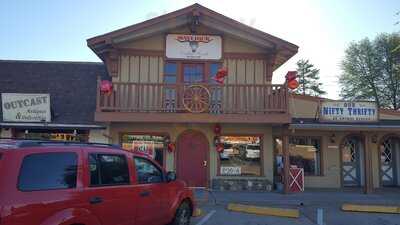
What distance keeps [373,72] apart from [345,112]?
32.9 meters

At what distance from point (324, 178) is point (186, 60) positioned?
747 centimetres

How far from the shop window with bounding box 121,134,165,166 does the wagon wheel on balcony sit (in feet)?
7.44

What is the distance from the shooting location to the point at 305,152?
765 inches

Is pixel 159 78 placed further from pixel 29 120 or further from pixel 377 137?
pixel 377 137

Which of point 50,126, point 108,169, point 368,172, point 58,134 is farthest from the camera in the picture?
point 58,134

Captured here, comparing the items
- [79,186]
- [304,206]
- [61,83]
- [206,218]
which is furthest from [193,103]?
[79,186]

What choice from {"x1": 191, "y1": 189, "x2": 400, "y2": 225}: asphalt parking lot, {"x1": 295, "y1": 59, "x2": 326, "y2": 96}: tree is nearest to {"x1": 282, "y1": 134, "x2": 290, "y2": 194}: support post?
{"x1": 191, "y1": 189, "x2": 400, "y2": 225}: asphalt parking lot

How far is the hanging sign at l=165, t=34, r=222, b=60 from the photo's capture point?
17891 millimetres

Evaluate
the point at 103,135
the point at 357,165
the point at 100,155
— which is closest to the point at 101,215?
Answer: the point at 100,155

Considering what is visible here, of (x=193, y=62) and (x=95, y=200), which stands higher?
(x=193, y=62)

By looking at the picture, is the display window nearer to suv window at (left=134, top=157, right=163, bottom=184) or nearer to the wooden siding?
the wooden siding

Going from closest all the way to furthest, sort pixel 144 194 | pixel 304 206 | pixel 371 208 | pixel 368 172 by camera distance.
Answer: pixel 144 194, pixel 371 208, pixel 304 206, pixel 368 172

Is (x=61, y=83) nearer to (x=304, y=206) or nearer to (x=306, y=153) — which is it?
(x=306, y=153)

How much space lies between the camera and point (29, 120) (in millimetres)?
16219
